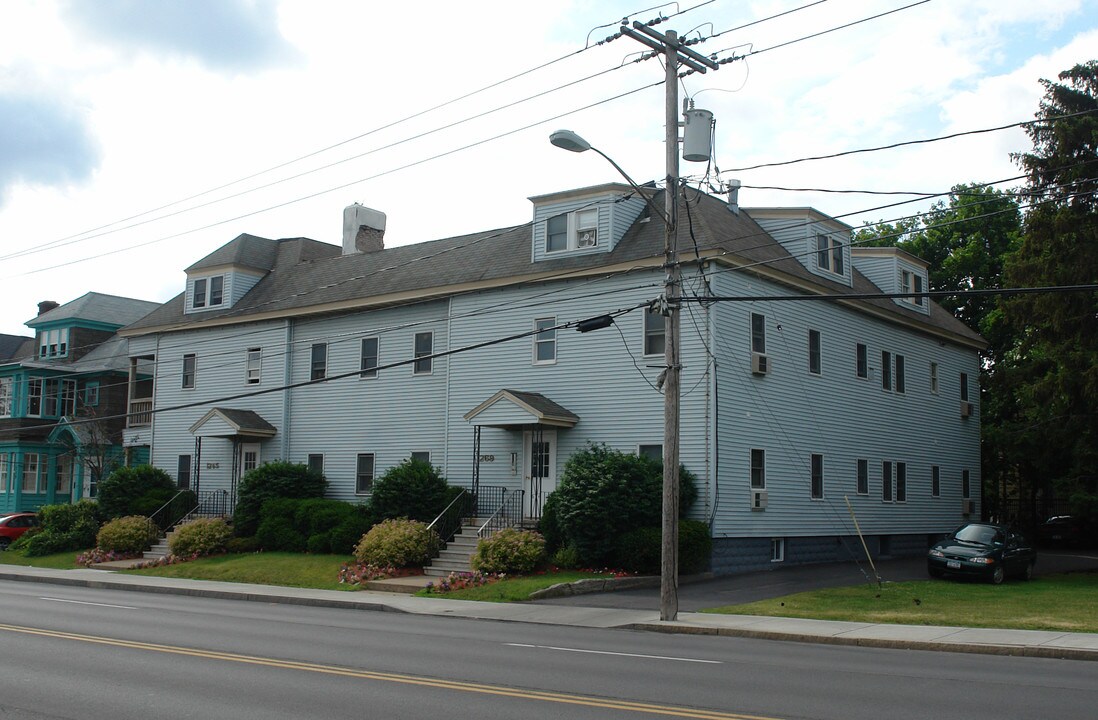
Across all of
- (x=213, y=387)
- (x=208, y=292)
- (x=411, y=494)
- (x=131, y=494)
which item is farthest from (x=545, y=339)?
(x=131, y=494)

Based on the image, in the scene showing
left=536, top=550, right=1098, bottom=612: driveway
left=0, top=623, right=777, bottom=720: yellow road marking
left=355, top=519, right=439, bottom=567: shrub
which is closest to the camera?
left=0, top=623, right=777, bottom=720: yellow road marking

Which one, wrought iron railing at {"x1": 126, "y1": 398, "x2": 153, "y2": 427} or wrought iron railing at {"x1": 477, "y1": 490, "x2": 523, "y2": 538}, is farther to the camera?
wrought iron railing at {"x1": 126, "y1": 398, "x2": 153, "y2": 427}

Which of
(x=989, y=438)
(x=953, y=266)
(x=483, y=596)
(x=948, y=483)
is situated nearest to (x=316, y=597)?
(x=483, y=596)

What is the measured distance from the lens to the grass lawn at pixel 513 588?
2284cm

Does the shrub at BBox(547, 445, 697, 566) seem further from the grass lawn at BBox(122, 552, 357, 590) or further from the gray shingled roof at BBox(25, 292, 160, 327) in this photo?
the gray shingled roof at BBox(25, 292, 160, 327)

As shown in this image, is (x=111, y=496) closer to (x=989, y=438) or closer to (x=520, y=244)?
(x=520, y=244)

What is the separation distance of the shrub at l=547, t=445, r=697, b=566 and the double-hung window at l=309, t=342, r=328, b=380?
12555 mm

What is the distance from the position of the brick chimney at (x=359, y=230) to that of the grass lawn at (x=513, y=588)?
19.2 meters

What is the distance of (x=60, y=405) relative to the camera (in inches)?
1986

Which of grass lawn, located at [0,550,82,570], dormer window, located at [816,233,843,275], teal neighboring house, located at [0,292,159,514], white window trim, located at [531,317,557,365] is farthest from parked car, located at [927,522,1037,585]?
teal neighboring house, located at [0,292,159,514]

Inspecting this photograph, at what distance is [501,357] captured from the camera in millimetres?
30703

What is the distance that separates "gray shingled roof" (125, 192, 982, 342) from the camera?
28562mm

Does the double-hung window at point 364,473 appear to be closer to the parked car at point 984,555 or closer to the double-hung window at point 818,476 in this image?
the double-hung window at point 818,476

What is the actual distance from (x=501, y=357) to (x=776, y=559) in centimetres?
940
